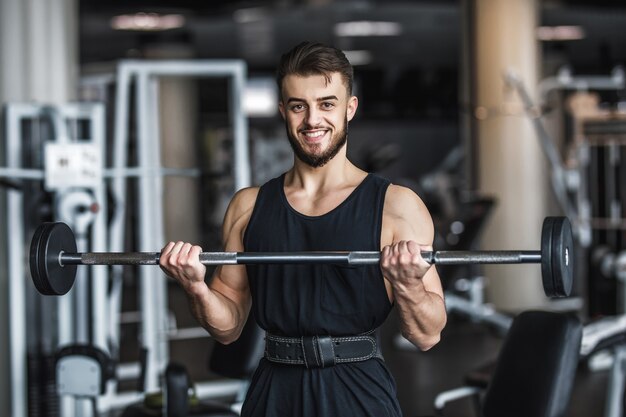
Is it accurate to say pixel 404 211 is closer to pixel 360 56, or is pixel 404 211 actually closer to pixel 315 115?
pixel 315 115

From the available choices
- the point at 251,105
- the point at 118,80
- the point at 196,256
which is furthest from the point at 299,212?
the point at 251,105

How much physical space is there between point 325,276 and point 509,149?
5.32 meters

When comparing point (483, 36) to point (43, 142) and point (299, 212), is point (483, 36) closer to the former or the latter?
point (43, 142)

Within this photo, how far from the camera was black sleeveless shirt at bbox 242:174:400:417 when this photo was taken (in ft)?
5.63

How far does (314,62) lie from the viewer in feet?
5.66

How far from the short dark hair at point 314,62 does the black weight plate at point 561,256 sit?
1.57ft

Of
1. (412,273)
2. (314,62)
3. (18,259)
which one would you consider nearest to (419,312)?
(412,273)

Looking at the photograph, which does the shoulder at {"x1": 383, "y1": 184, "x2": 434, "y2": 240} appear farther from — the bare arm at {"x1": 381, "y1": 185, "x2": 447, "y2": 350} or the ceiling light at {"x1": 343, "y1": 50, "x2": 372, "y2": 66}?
the ceiling light at {"x1": 343, "y1": 50, "x2": 372, "y2": 66}

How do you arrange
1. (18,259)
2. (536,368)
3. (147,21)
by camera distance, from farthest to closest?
(147,21) < (18,259) < (536,368)

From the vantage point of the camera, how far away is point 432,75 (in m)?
13.0

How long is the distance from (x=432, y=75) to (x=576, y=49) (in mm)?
1980

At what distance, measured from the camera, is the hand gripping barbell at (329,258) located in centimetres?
159

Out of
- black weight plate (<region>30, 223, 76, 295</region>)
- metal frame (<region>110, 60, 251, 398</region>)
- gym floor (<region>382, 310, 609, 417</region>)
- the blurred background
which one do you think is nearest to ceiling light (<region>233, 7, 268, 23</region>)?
the blurred background

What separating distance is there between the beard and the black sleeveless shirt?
84mm
